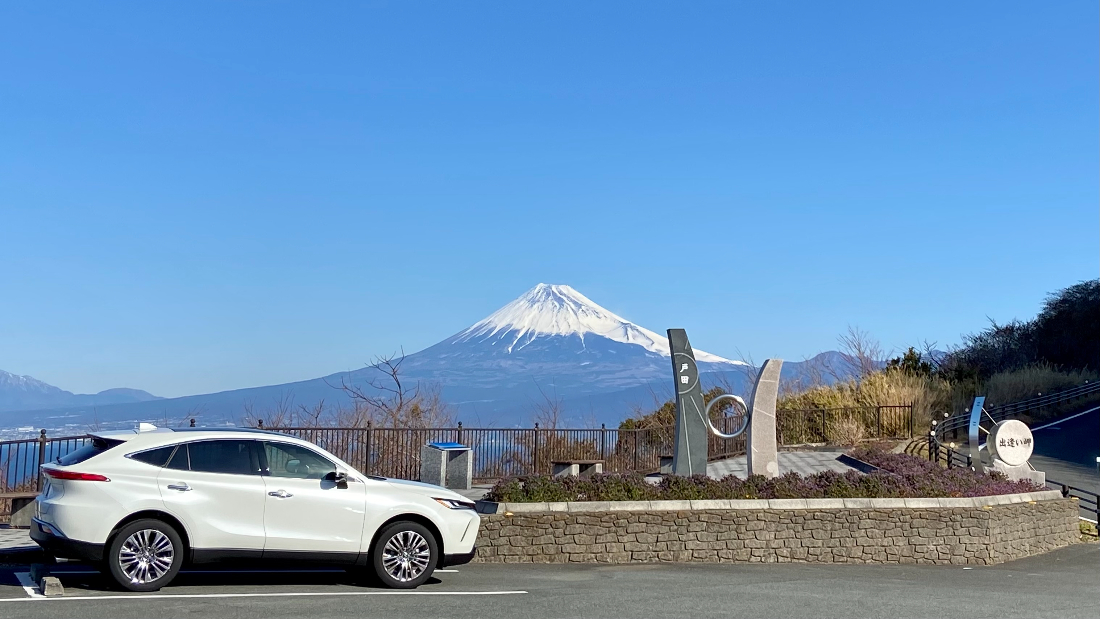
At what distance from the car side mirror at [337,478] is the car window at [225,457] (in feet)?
2.17

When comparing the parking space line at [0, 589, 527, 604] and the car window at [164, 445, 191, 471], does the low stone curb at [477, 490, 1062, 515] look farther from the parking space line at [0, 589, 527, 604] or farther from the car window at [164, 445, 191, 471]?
the car window at [164, 445, 191, 471]

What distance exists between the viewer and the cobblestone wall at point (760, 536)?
13.5m

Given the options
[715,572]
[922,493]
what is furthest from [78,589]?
[922,493]

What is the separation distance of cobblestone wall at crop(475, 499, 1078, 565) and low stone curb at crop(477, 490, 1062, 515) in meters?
0.07

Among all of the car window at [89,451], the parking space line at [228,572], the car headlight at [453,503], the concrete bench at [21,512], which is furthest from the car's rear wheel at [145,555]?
the concrete bench at [21,512]

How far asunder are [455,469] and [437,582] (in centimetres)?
835

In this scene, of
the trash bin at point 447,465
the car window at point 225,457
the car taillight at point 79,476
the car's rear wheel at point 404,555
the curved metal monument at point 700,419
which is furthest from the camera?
the curved metal monument at point 700,419

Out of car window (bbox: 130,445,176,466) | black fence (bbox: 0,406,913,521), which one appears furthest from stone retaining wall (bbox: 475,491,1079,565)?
black fence (bbox: 0,406,913,521)

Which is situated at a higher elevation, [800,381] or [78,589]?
[800,381]

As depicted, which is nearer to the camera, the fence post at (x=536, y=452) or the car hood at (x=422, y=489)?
the car hood at (x=422, y=489)

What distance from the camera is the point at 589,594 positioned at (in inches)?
417

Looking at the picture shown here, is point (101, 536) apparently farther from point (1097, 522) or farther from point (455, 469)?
point (1097, 522)

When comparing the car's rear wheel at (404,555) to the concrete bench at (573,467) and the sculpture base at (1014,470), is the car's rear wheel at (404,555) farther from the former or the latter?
the sculpture base at (1014,470)

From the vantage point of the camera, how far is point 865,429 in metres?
30.7
